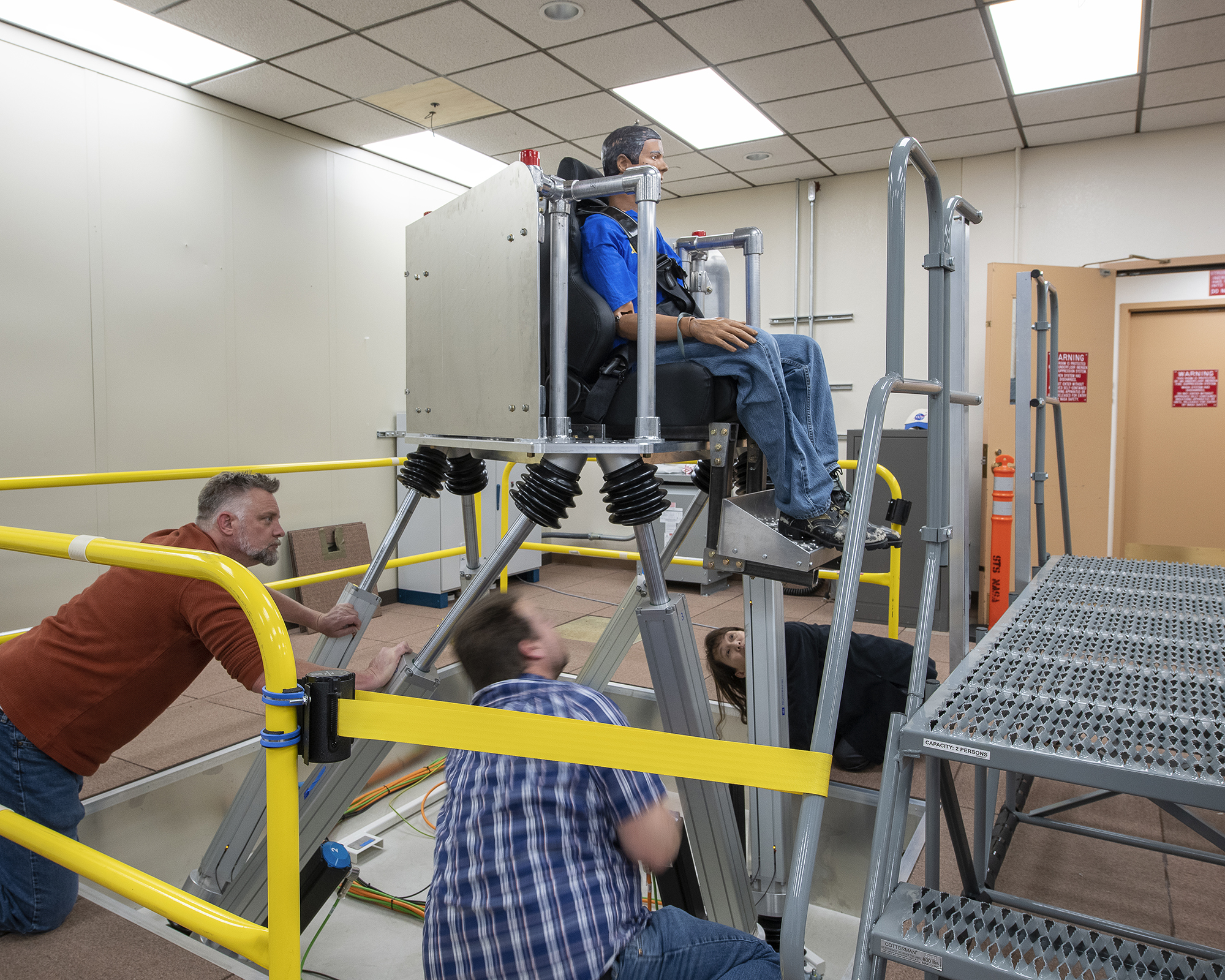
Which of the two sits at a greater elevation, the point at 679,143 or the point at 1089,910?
the point at 679,143

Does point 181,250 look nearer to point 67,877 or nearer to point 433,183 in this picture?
point 433,183

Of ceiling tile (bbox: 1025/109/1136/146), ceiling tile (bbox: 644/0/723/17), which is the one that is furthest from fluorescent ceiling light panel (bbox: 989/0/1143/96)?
ceiling tile (bbox: 644/0/723/17)

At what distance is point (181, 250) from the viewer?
15.6ft

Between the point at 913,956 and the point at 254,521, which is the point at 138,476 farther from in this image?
the point at 913,956

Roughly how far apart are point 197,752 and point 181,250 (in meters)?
2.97

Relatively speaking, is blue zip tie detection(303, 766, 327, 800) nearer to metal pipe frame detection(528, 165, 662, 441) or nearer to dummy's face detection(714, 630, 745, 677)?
metal pipe frame detection(528, 165, 662, 441)

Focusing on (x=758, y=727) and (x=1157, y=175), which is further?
(x=1157, y=175)

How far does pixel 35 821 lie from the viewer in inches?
72.2

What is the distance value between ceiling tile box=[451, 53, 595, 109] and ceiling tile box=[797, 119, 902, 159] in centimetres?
174

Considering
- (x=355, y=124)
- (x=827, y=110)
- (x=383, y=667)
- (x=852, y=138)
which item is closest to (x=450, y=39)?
(x=355, y=124)

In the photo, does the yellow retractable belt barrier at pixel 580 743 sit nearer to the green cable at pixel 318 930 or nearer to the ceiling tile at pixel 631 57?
the green cable at pixel 318 930

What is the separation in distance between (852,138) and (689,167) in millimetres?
1242

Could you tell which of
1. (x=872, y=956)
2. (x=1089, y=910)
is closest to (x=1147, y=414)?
(x=1089, y=910)

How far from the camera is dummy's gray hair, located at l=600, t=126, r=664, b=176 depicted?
228cm
